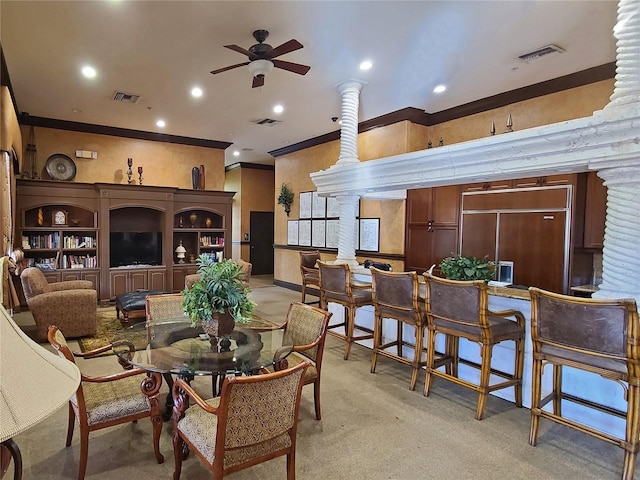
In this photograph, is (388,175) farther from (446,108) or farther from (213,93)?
(213,93)

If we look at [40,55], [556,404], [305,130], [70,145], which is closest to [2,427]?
[556,404]

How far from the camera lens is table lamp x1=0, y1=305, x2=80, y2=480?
0.75 meters

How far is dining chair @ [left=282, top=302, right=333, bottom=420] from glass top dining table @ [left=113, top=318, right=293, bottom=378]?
10 centimetres

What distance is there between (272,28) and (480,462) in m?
3.99

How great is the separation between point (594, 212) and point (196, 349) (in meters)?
4.72

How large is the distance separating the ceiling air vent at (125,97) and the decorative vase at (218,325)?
4.49 metres

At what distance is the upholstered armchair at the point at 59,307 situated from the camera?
4434mm

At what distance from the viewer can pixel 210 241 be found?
831 cm

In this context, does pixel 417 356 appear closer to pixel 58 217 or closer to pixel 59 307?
pixel 59 307

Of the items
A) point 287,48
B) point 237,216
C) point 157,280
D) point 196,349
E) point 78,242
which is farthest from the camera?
point 237,216

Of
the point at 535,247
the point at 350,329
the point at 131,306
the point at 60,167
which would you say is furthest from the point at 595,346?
the point at 60,167

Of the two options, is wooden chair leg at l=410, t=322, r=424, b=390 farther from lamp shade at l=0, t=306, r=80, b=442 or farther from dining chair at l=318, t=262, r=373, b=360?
lamp shade at l=0, t=306, r=80, b=442

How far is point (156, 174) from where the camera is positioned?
26.2ft

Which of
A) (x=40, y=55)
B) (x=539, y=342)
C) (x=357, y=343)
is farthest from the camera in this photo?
(x=357, y=343)
